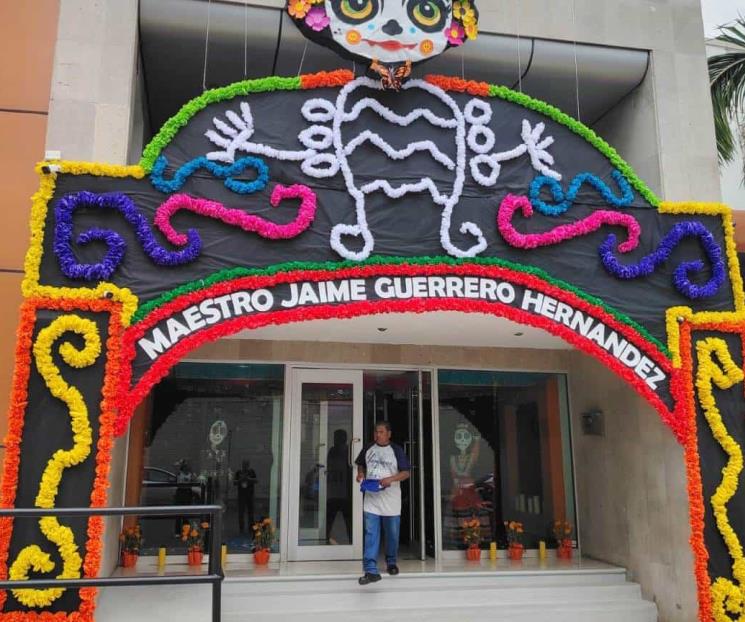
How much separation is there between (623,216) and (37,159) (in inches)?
224

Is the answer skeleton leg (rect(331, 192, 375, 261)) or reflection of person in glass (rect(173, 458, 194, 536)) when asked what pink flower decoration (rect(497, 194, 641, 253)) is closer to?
Answer: skeleton leg (rect(331, 192, 375, 261))

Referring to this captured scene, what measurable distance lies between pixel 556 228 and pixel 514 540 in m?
4.37

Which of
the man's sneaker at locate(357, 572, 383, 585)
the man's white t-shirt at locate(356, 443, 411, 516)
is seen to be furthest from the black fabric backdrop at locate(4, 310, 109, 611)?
the man's white t-shirt at locate(356, 443, 411, 516)

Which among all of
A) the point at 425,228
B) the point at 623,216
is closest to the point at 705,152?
the point at 623,216

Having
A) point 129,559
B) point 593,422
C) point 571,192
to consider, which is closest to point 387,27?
point 571,192

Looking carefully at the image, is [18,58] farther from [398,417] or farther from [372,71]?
[398,417]

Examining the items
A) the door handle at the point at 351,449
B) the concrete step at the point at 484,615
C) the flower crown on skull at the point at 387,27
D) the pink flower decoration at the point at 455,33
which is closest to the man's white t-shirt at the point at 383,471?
the concrete step at the point at 484,615

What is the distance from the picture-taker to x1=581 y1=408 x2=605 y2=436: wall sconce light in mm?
8742

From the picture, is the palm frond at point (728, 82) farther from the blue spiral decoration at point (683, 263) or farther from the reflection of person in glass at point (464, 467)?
the reflection of person in glass at point (464, 467)

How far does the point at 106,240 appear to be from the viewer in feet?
19.2

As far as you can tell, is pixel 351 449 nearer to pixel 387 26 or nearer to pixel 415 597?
pixel 415 597

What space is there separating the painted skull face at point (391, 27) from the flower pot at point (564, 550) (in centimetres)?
631

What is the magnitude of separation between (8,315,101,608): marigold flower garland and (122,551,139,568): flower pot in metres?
2.74

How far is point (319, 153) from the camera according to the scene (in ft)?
21.1
